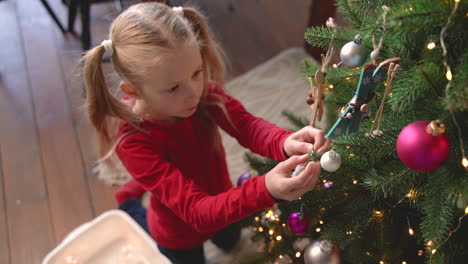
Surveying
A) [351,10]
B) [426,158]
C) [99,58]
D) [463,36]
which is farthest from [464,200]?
[99,58]

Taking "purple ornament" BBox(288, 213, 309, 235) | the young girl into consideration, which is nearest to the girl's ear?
the young girl

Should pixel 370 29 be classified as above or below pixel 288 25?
above

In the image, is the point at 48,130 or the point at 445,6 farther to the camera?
the point at 48,130

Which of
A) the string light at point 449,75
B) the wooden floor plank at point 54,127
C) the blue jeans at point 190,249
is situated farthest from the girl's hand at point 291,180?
the wooden floor plank at point 54,127

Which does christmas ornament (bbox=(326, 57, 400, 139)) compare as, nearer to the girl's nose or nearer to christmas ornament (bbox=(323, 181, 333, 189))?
christmas ornament (bbox=(323, 181, 333, 189))

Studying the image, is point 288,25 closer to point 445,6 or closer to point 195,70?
point 195,70

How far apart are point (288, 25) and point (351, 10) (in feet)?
5.51

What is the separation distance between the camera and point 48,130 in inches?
70.7

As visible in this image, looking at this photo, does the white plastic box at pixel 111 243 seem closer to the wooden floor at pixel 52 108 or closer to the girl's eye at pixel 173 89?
the wooden floor at pixel 52 108

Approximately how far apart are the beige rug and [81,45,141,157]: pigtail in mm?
680

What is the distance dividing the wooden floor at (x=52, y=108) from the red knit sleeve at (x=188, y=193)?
1.32 ft

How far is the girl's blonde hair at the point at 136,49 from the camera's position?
2.65 ft

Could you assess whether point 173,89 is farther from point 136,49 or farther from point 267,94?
point 267,94

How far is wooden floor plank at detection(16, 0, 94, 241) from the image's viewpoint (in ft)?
5.09
